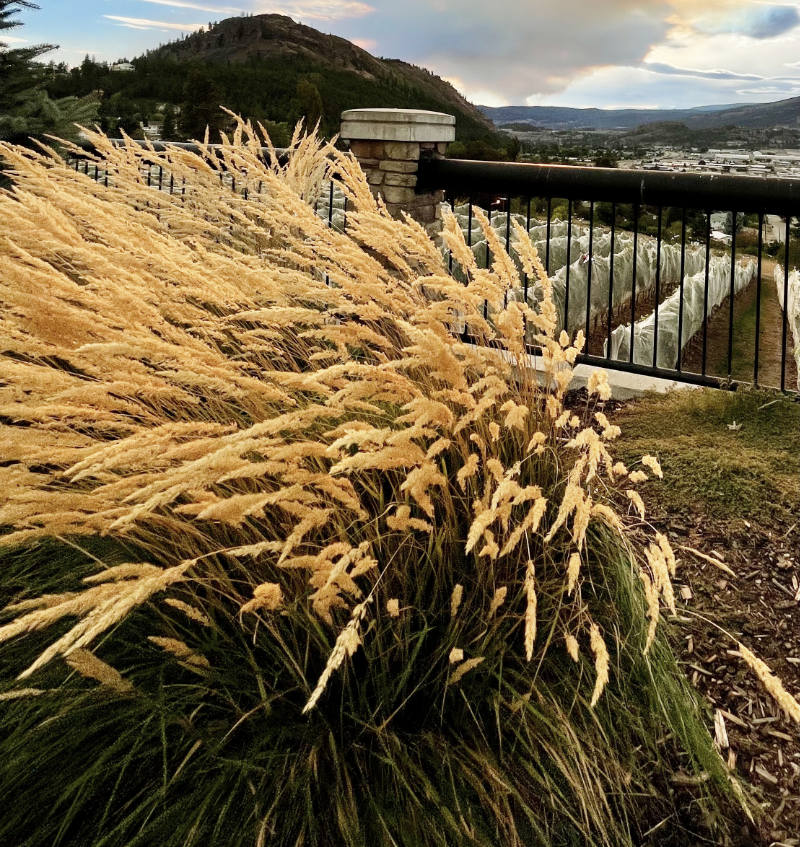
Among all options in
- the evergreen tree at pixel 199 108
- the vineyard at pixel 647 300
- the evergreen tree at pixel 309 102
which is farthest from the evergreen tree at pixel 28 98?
the evergreen tree at pixel 309 102

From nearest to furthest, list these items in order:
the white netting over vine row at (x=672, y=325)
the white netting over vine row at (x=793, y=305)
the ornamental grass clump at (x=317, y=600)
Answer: the ornamental grass clump at (x=317, y=600), the white netting over vine row at (x=793, y=305), the white netting over vine row at (x=672, y=325)

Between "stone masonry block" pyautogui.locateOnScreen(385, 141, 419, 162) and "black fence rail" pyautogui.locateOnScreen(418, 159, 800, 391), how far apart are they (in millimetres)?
169

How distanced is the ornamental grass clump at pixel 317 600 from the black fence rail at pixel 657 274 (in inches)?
30.1

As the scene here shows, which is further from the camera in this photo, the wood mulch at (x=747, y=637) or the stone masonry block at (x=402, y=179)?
the stone masonry block at (x=402, y=179)

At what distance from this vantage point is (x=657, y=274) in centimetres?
457

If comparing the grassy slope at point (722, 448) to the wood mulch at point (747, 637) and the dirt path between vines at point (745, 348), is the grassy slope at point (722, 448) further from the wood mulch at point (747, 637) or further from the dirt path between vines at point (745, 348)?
the dirt path between vines at point (745, 348)

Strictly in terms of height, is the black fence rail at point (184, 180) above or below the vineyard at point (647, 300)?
above

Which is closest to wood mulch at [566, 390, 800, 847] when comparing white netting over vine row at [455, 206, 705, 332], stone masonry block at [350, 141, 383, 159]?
stone masonry block at [350, 141, 383, 159]

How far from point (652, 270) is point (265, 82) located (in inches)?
1880

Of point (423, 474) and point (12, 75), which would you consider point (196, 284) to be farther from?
point (12, 75)

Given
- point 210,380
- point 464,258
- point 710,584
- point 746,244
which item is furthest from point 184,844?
point 746,244

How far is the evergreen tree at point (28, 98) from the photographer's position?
299 inches

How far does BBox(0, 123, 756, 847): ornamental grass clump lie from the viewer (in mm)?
1345

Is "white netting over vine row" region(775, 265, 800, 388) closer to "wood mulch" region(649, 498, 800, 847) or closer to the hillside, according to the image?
"wood mulch" region(649, 498, 800, 847)
